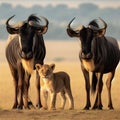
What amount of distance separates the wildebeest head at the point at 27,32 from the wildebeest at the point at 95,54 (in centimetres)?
81

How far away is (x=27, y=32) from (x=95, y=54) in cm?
187

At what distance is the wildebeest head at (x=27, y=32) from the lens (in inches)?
774

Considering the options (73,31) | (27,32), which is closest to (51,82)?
(27,32)

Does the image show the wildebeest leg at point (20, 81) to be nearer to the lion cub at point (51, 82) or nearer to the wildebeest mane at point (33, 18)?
the lion cub at point (51, 82)

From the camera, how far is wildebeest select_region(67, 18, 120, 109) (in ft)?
65.0

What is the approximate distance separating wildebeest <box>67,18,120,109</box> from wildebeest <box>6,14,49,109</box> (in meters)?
0.83

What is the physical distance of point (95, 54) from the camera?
20.4 metres

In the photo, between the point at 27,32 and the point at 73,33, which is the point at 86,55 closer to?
the point at 73,33

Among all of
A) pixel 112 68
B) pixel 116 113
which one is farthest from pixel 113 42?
pixel 116 113

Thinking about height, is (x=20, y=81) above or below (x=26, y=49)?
below

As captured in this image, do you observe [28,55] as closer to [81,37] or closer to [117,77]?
[81,37]

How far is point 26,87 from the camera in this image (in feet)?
67.6

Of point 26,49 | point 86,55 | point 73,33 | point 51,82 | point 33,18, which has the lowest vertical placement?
point 51,82

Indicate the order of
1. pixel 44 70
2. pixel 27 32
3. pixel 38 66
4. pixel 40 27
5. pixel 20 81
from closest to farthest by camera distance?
pixel 44 70, pixel 38 66, pixel 27 32, pixel 40 27, pixel 20 81
